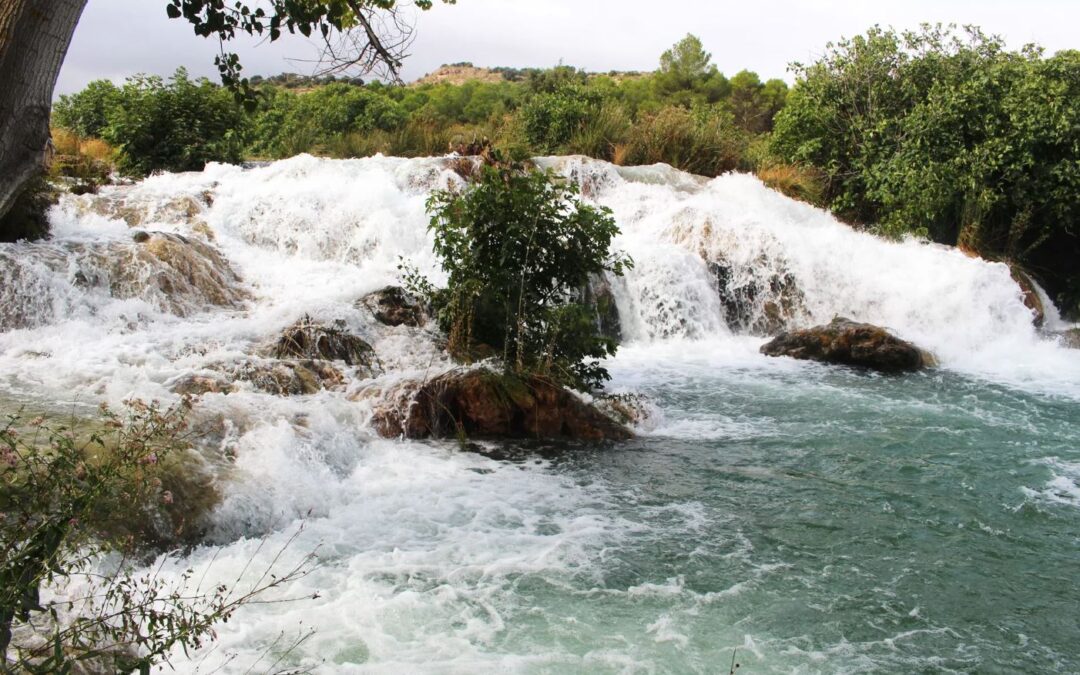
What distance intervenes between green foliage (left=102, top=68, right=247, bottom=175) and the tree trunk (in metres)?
12.6

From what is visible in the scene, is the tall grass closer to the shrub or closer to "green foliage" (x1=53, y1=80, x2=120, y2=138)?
"green foliage" (x1=53, y1=80, x2=120, y2=138)

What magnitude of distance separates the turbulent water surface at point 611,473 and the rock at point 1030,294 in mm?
804

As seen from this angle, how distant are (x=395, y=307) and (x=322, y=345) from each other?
1.11 meters

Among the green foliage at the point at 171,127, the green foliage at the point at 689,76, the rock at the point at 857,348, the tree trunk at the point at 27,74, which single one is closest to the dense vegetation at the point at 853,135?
the green foliage at the point at 171,127

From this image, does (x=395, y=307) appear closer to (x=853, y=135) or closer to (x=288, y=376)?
(x=288, y=376)

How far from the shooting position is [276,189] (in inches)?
498

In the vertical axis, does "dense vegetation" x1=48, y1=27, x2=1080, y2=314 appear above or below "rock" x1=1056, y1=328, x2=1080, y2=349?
above

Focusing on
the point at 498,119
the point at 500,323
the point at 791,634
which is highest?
the point at 498,119

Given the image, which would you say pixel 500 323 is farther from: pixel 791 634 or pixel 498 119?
pixel 498 119

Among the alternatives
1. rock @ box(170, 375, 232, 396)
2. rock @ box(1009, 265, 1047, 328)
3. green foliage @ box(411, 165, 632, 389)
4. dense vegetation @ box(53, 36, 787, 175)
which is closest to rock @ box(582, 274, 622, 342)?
green foliage @ box(411, 165, 632, 389)

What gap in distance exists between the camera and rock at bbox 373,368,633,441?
7.11 m

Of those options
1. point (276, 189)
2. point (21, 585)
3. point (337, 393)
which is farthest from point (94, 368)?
point (276, 189)

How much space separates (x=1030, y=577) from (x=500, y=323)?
181 inches

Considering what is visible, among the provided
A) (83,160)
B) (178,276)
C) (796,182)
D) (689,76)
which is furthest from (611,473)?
(689,76)
